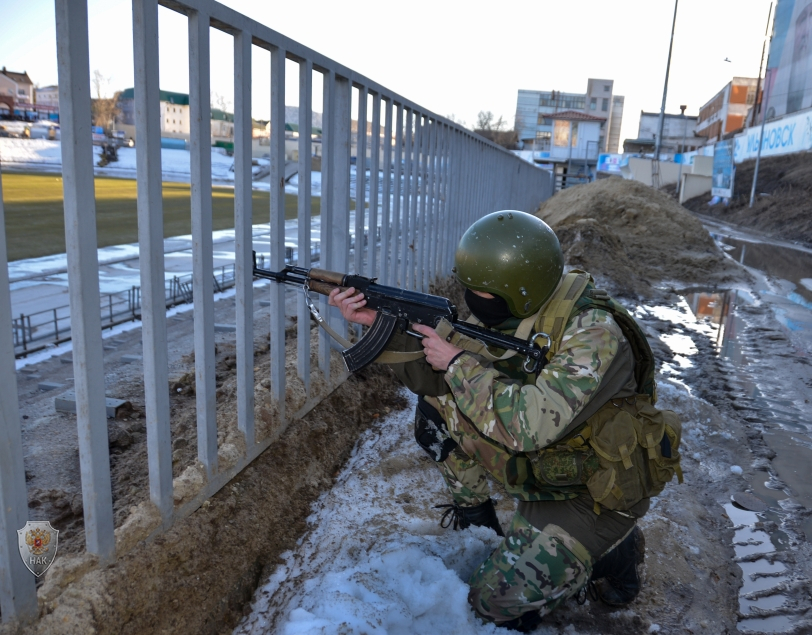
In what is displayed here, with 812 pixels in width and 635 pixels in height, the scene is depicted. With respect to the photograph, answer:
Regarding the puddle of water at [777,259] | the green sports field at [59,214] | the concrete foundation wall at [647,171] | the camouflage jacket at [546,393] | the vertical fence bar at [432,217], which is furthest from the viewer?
the concrete foundation wall at [647,171]

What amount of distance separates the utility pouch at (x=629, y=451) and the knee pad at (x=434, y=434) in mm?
750

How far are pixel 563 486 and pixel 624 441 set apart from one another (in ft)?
0.97

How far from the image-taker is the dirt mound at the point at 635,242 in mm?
10547

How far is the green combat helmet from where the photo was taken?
2.41m

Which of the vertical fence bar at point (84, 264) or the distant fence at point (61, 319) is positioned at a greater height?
the vertical fence bar at point (84, 264)

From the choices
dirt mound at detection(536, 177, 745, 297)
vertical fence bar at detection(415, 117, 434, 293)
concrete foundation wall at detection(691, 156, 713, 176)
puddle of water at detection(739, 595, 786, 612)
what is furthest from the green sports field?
concrete foundation wall at detection(691, 156, 713, 176)

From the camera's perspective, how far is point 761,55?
132ft

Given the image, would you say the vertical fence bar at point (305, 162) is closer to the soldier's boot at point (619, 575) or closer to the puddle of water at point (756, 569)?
the soldier's boot at point (619, 575)

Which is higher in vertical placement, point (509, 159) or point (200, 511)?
point (509, 159)

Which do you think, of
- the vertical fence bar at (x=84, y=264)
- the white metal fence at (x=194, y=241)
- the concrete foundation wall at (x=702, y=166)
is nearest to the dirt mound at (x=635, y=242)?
the white metal fence at (x=194, y=241)

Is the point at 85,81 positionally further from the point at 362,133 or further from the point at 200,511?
the point at 362,133

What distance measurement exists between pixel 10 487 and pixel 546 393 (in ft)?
5.25

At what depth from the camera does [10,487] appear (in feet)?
5.46

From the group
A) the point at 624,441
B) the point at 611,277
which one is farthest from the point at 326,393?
the point at 611,277
